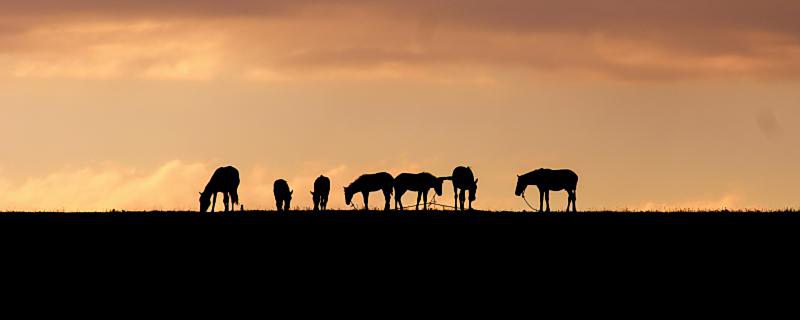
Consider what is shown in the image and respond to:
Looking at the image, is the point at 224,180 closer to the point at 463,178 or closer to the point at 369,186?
the point at 369,186

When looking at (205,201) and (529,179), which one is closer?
(205,201)

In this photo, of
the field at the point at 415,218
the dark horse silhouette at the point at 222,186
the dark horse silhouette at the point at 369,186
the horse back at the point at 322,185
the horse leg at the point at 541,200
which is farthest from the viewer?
the horse back at the point at 322,185

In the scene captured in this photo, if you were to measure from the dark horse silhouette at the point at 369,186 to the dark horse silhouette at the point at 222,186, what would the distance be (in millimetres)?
5750

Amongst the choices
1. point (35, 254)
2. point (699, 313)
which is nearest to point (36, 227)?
point (35, 254)

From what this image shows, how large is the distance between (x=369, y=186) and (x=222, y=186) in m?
7.40

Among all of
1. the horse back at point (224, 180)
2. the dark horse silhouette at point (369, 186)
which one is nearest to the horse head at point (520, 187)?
the dark horse silhouette at point (369, 186)

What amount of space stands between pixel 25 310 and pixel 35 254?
786 cm

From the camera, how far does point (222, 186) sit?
2397 inches

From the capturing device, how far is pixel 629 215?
50.2 meters

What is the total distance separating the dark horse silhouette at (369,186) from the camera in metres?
63.8

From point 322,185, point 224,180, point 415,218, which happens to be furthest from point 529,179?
point 415,218

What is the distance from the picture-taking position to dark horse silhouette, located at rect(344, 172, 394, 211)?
6379cm

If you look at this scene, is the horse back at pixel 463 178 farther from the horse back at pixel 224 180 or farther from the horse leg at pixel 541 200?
the horse back at pixel 224 180

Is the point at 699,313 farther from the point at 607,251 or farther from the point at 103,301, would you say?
the point at 103,301
